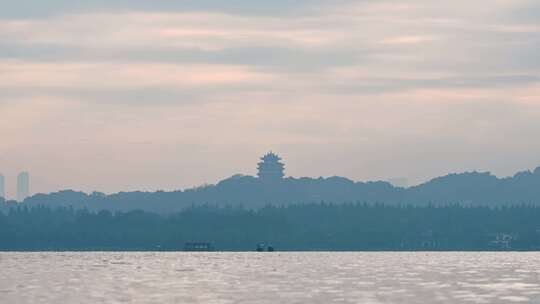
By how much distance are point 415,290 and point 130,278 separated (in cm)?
5430

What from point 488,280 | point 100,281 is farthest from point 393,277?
point 100,281

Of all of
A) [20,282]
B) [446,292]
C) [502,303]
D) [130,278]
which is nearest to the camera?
[502,303]

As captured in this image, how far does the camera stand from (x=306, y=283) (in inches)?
6905

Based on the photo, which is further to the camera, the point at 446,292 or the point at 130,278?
the point at 130,278

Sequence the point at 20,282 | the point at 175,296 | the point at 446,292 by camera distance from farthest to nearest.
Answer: the point at 20,282
the point at 446,292
the point at 175,296

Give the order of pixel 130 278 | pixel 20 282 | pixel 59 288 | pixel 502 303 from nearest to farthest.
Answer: pixel 502 303
pixel 59 288
pixel 20 282
pixel 130 278

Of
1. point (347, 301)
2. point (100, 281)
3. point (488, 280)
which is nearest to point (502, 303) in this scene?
point (347, 301)

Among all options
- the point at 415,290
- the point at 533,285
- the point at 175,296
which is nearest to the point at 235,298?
the point at 175,296

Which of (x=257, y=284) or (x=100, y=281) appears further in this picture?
(x=100, y=281)

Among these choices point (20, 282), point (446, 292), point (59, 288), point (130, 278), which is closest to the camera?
point (446, 292)

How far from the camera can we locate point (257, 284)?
175375 millimetres

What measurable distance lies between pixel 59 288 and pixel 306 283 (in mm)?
31757

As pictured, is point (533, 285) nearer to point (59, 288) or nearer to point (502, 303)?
point (502, 303)

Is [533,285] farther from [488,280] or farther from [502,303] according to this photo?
[502,303]
